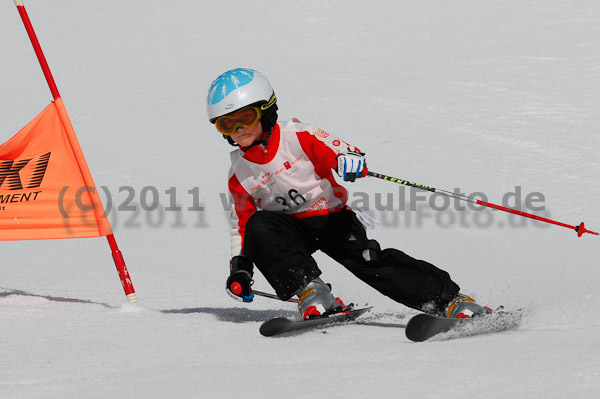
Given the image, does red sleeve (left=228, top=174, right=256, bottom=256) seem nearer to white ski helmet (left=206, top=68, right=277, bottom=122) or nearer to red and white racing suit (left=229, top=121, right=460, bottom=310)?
red and white racing suit (left=229, top=121, right=460, bottom=310)

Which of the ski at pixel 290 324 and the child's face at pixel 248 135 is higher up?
the child's face at pixel 248 135

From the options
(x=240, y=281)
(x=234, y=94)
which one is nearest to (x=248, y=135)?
(x=234, y=94)

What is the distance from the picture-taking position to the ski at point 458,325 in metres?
3.46

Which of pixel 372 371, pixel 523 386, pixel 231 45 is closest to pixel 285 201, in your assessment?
pixel 372 371

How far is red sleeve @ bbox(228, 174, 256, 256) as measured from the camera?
4355 mm

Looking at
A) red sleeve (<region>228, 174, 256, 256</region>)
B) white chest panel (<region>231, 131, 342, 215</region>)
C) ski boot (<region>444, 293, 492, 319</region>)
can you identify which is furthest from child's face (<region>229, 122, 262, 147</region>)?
ski boot (<region>444, 293, 492, 319</region>)

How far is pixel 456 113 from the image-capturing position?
31.2 feet

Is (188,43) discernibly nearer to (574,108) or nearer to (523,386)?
(574,108)

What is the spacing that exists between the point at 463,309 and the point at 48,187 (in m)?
2.47

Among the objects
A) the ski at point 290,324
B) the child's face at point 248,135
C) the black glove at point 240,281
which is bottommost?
the ski at point 290,324

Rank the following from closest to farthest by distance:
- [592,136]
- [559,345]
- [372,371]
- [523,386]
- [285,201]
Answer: [523,386] → [372,371] → [559,345] → [285,201] → [592,136]

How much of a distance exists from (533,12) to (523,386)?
1223 cm

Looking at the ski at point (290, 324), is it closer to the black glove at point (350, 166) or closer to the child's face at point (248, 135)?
the black glove at point (350, 166)

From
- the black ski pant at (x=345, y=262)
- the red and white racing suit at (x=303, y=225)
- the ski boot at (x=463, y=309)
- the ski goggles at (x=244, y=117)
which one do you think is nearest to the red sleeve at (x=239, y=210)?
the red and white racing suit at (x=303, y=225)
